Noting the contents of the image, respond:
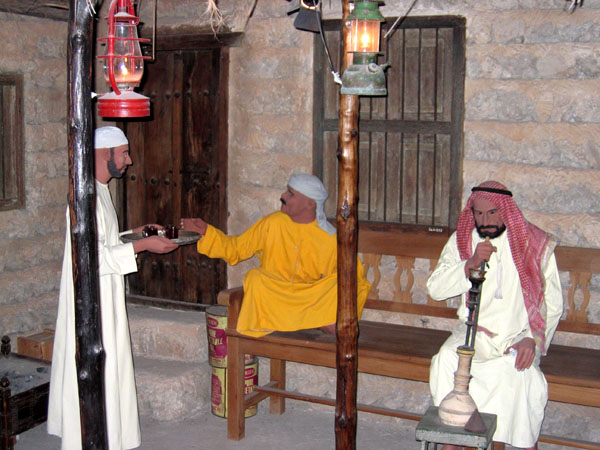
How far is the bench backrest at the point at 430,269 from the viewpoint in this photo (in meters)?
5.29

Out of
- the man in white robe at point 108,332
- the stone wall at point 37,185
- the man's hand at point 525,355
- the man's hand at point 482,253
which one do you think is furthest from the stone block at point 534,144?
the stone wall at point 37,185

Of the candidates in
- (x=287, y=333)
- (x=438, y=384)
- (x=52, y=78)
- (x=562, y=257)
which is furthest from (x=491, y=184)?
(x=52, y=78)

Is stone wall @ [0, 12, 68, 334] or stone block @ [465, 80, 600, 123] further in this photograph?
stone wall @ [0, 12, 68, 334]

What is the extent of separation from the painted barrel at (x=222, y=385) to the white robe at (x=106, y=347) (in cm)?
94

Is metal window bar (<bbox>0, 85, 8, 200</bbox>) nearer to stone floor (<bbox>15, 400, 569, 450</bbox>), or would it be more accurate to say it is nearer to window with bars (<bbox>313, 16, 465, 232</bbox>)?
stone floor (<bbox>15, 400, 569, 450</bbox>)

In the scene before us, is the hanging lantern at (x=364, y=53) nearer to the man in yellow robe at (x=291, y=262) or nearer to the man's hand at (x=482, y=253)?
the man's hand at (x=482, y=253)

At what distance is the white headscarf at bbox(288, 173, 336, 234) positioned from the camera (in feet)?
18.5

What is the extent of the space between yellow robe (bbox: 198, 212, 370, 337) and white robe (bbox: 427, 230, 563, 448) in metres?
0.82

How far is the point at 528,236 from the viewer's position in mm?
4914

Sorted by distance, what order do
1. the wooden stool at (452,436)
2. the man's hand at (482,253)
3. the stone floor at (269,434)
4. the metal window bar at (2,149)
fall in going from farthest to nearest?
the metal window bar at (2,149), the stone floor at (269,434), the man's hand at (482,253), the wooden stool at (452,436)

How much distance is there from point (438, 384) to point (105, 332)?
2.03 metres

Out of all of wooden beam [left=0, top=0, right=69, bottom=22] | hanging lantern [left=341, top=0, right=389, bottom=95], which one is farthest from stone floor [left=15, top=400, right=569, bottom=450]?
wooden beam [left=0, top=0, right=69, bottom=22]

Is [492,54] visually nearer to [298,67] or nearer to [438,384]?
[298,67]

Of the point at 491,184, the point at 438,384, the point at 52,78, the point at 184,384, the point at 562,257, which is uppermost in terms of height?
the point at 52,78
